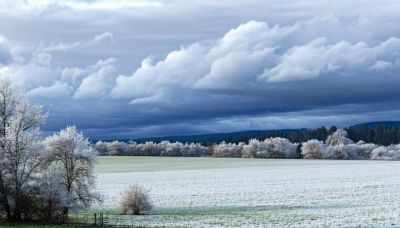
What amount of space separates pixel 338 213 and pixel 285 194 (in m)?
18.9

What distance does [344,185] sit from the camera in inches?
3150

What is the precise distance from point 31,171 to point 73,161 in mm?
4637

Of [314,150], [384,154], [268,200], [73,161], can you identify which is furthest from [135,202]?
[384,154]

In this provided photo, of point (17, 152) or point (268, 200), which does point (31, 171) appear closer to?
A: point (17, 152)

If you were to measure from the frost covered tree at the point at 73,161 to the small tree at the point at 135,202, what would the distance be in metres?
2.70

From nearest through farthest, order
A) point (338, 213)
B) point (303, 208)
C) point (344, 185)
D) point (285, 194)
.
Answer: point (338, 213) → point (303, 208) → point (285, 194) → point (344, 185)

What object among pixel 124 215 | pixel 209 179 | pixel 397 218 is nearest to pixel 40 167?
Answer: pixel 124 215

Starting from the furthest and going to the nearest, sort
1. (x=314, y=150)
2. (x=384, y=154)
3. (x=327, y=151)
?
(x=384, y=154)
(x=327, y=151)
(x=314, y=150)

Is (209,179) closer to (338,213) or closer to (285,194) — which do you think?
(285,194)

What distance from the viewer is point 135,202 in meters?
54.1

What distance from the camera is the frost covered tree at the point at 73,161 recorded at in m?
53.1

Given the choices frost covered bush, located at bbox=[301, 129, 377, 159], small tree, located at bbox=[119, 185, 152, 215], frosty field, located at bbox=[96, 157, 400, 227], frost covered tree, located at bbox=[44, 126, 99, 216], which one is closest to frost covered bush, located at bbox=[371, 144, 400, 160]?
frost covered bush, located at bbox=[301, 129, 377, 159]

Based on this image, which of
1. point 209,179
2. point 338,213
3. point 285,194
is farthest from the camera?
point 209,179

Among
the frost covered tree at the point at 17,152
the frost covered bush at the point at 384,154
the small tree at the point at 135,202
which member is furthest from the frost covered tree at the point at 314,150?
the frost covered tree at the point at 17,152
